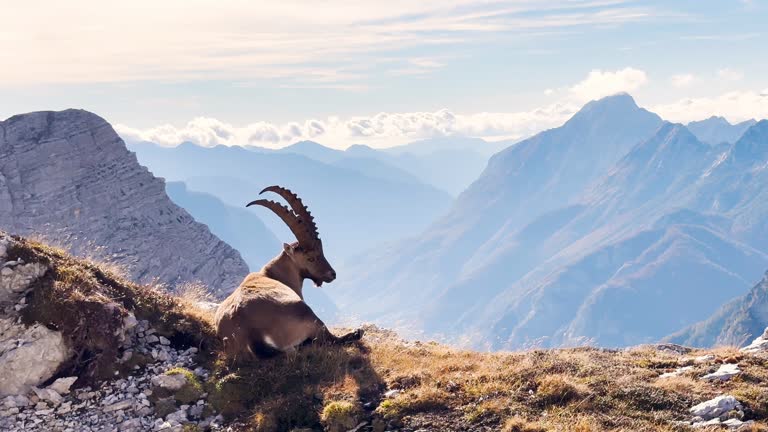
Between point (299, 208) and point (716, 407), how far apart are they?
9.61m

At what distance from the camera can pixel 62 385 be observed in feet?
39.8

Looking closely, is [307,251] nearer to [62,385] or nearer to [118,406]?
[118,406]

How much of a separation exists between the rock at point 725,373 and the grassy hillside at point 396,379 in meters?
0.15

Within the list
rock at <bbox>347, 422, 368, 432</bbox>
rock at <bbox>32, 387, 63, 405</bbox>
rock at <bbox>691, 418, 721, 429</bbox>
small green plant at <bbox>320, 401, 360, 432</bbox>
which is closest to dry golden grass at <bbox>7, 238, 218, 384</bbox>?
rock at <bbox>32, 387, 63, 405</bbox>

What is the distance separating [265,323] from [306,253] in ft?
12.9

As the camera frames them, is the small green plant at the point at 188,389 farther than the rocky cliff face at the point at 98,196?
No

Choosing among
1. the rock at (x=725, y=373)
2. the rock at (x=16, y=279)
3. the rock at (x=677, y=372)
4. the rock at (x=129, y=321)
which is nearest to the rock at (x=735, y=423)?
the rock at (x=725, y=373)

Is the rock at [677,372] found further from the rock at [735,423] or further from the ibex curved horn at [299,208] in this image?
the ibex curved horn at [299,208]

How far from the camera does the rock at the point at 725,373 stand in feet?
39.0

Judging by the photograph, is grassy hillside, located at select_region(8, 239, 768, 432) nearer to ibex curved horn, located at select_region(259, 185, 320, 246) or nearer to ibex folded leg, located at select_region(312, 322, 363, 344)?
ibex folded leg, located at select_region(312, 322, 363, 344)

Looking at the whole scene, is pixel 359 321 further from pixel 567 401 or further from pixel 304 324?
pixel 567 401

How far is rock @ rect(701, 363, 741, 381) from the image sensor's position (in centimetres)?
1188

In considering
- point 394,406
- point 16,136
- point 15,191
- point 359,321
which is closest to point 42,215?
point 15,191

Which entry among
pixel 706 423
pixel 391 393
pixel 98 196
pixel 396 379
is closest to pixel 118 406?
pixel 391 393
